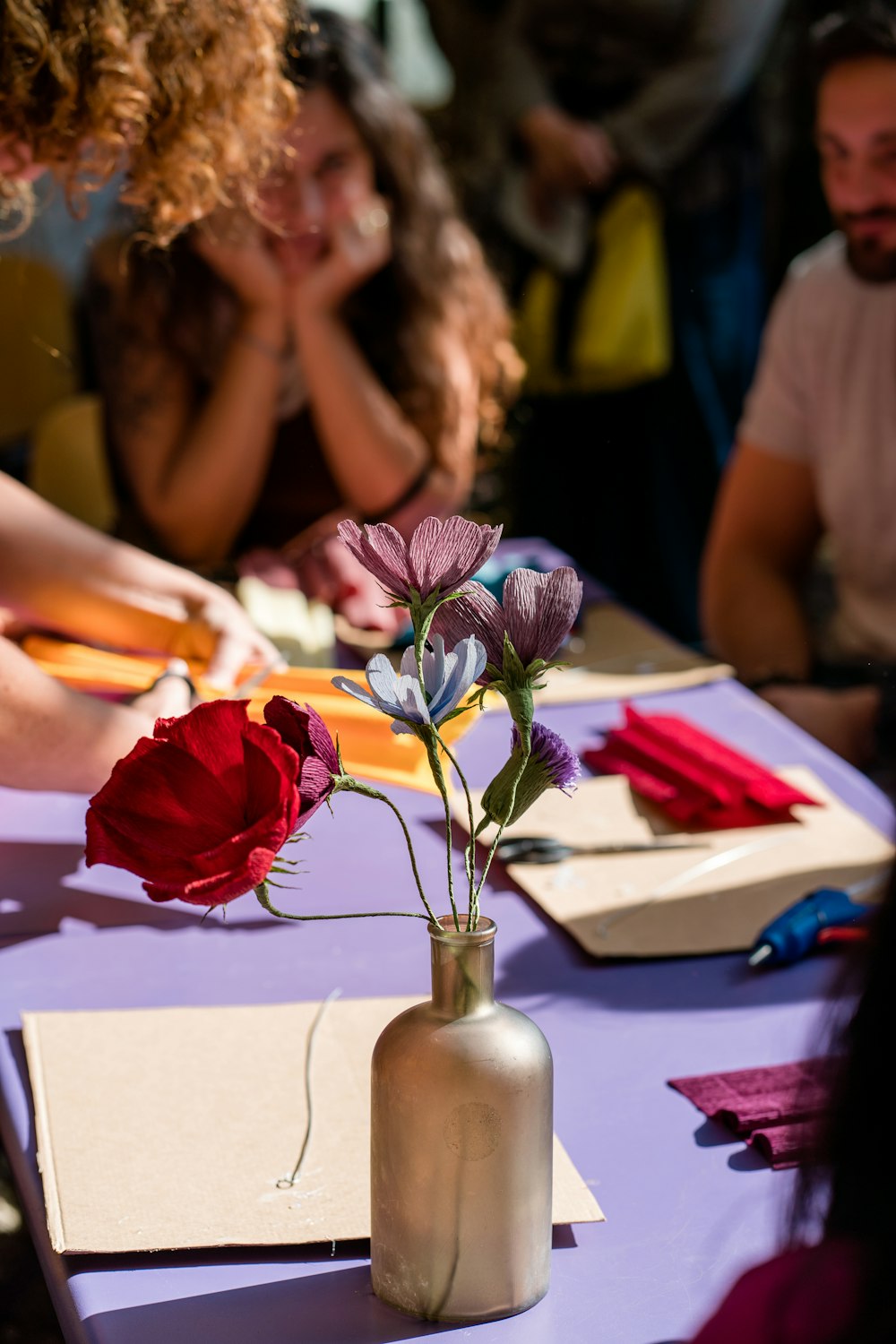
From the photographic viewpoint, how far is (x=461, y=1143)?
Answer: 560mm

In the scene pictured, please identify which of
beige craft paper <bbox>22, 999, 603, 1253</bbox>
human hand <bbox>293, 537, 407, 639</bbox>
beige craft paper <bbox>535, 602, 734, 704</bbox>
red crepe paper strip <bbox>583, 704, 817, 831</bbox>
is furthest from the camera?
human hand <bbox>293, 537, 407, 639</bbox>

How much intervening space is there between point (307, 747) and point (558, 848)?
0.52m

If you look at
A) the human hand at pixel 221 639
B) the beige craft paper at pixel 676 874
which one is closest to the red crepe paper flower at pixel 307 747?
the beige craft paper at pixel 676 874

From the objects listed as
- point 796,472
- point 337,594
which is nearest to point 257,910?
point 337,594

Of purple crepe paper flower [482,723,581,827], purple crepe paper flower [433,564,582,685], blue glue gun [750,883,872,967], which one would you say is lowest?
blue glue gun [750,883,872,967]

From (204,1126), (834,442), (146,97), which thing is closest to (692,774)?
(204,1126)

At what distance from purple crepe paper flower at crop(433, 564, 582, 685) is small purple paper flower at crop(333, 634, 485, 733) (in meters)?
0.02

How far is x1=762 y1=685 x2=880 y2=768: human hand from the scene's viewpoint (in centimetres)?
146

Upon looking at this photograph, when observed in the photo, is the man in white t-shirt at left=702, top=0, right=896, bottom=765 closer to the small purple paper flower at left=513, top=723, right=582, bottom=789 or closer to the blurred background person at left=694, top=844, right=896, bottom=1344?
the small purple paper flower at left=513, top=723, right=582, bottom=789

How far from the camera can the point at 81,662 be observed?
4.21 ft

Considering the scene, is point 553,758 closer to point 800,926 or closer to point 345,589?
point 800,926

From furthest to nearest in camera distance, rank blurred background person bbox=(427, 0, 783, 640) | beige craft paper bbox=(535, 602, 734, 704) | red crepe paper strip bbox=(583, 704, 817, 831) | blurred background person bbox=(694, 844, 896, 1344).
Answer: blurred background person bbox=(427, 0, 783, 640)
beige craft paper bbox=(535, 602, 734, 704)
red crepe paper strip bbox=(583, 704, 817, 831)
blurred background person bbox=(694, 844, 896, 1344)

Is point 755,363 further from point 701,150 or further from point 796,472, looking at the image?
point 796,472

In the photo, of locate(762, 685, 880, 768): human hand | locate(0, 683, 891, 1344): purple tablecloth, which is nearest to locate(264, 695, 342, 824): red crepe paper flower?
locate(0, 683, 891, 1344): purple tablecloth
